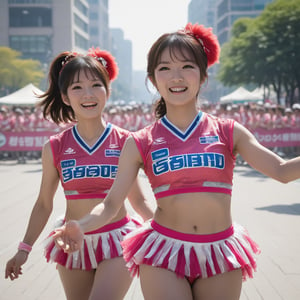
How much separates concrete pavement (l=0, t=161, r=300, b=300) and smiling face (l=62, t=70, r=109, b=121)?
87.1 inches

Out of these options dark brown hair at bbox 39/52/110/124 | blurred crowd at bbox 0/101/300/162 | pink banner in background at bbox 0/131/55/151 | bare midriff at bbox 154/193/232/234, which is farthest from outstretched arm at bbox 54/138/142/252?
pink banner in background at bbox 0/131/55/151

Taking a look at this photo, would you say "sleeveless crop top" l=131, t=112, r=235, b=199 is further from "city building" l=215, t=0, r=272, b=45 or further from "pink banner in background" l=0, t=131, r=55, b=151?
"city building" l=215, t=0, r=272, b=45

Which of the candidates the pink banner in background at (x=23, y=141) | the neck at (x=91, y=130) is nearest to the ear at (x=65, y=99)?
the neck at (x=91, y=130)

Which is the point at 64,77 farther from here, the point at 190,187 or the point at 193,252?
the point at 193,252

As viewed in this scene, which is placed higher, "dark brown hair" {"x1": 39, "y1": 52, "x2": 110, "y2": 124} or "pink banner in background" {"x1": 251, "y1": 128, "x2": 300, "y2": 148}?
"dark brown hair" {"x1": 39, "y1": 52, "x2": 110, "y2": 124}

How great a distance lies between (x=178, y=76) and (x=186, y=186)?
0.57 meters

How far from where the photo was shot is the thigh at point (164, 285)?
2.36 meters

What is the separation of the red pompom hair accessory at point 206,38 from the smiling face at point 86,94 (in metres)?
0.84

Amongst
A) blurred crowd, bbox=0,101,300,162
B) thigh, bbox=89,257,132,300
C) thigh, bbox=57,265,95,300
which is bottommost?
blurred crowd, bbox=0,101,300,162

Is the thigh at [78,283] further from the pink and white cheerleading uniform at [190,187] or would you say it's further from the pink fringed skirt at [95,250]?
the pink and white cheerleading uniform at [190,187]

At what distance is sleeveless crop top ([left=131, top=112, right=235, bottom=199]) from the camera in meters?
2.51

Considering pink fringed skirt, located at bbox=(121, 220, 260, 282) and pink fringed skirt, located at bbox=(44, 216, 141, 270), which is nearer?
pink fringed skirt, located at bbox=(121, 220, 260, 282)

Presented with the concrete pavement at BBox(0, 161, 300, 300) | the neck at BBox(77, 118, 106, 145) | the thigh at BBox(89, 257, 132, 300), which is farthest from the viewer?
the concrete pavement at BBox(0, 161, 300, 300)

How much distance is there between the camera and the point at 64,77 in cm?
340
